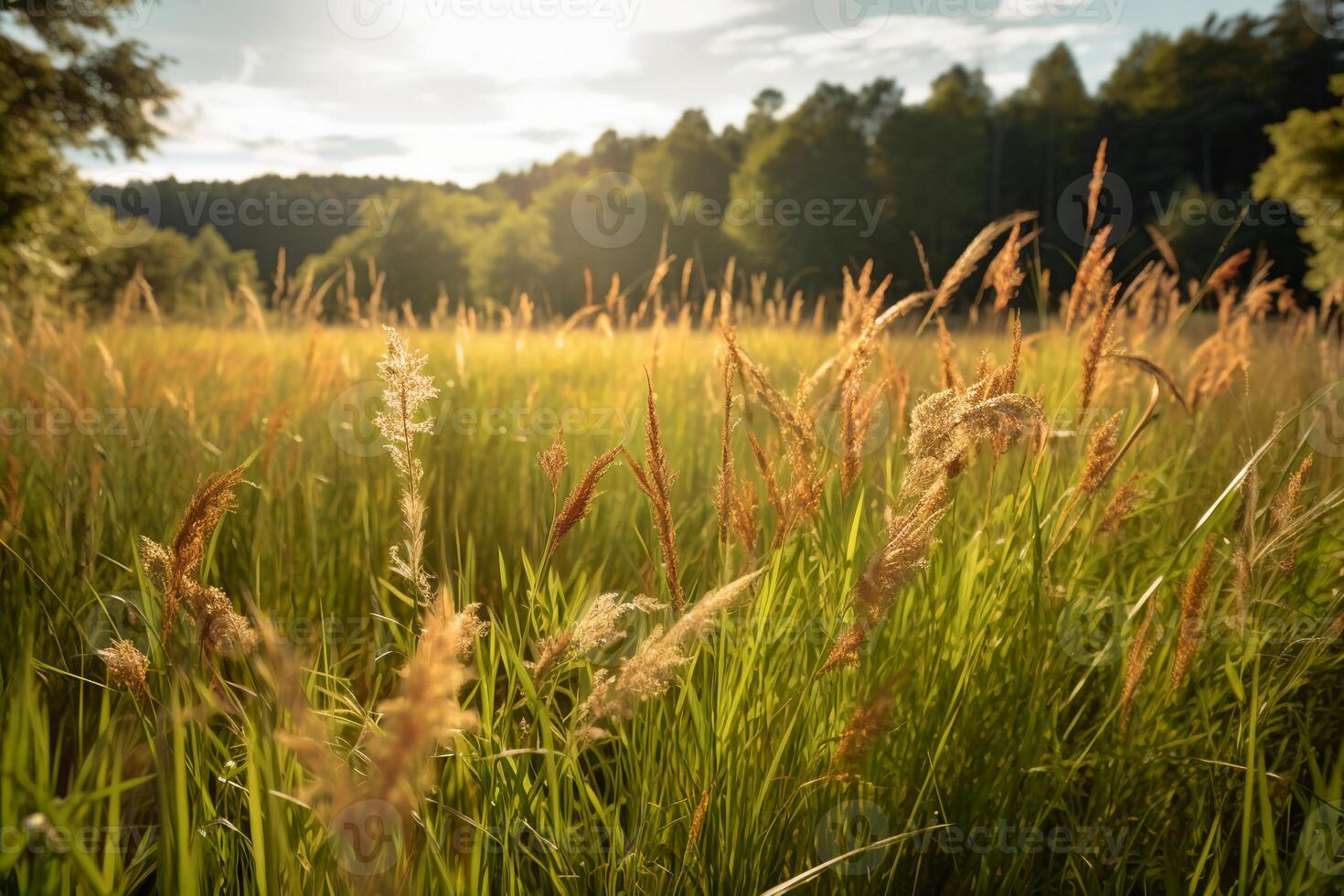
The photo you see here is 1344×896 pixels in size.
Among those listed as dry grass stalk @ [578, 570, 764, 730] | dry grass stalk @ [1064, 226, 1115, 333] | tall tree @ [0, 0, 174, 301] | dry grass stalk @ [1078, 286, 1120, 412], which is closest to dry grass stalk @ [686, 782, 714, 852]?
dry grass stalk @ [578, 570, 764, 730]

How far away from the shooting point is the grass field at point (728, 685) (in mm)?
781

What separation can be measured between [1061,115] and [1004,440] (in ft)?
177

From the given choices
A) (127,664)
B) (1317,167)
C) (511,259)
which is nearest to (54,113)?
(127,664)

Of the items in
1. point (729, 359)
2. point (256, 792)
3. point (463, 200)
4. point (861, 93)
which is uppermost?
point (861, 93)

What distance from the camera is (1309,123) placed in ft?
56.0

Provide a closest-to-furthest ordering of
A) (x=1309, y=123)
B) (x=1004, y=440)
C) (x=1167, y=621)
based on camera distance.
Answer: (x=1004, y=440)
(x=1167, y=621)
(x=1309, y=123)

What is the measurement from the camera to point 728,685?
1014mm

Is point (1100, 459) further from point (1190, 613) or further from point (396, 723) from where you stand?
point (396, 723)

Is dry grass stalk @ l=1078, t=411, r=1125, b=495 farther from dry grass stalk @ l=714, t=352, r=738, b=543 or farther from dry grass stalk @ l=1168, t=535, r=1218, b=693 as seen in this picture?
dry grass stalk @ l=714, t=352, r=738, b=543

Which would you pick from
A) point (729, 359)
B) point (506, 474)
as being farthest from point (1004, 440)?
point (506, 474)

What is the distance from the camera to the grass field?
30.8 inches

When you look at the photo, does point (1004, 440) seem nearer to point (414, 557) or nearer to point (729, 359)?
point (729, 359)

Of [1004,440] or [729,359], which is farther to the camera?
[1004,440]

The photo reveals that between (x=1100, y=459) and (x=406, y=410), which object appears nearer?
(x=406, y=410)
